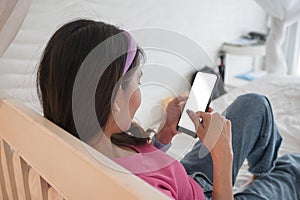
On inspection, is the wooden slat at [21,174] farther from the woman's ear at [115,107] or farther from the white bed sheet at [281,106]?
the white bed sheet at [281,106]

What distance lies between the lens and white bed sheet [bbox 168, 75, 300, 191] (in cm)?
117

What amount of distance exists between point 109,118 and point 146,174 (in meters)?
0.14

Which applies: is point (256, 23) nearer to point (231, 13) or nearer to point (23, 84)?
point (231, 13)

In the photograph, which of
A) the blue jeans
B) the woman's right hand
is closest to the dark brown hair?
the woman's right hand

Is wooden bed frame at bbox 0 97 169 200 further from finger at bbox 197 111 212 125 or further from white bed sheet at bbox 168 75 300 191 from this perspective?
white bed sheet at bbox 168 75 300 191

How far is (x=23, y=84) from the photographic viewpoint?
1.24m

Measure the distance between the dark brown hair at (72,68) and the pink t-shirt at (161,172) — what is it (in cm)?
10

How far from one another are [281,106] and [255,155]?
633mm

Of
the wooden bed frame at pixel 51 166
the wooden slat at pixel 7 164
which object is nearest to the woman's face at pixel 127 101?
the wooden bed frame at pixel 51 166

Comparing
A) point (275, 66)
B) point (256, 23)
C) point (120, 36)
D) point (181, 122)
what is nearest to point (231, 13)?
point (256, 23)

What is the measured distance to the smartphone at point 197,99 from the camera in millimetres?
810

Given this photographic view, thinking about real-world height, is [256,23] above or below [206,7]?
below

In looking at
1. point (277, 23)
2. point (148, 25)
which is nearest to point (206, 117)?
point (148, 25)

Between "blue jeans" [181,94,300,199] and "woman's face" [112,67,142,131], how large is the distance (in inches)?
14.3
